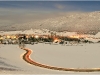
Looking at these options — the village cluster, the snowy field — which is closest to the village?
the village cluster

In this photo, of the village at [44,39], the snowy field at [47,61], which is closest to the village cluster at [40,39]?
the village at [44,39]

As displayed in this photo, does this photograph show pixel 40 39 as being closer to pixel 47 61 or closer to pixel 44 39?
pixel 44 39

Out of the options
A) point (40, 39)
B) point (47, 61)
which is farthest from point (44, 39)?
point (47, 61)

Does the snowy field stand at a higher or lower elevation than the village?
higher

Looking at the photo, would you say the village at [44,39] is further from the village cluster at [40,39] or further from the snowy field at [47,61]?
the snowy field at [47,61]

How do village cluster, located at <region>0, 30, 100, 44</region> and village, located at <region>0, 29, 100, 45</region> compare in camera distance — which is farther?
village, located at <region>0, 29, 100, 45</region>

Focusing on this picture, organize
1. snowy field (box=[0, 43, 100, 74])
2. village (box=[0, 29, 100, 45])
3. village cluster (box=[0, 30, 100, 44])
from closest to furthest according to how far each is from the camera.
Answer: snowy field (box=[0, 43, 100, 74]) → village cluster (box=[0, 30, 100, 44]) → village (box=[0, 29, 100, 45])

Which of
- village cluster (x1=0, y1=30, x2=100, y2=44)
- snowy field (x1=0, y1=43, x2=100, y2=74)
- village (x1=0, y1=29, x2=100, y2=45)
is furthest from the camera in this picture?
village (x1=0, y1=29, x2=100, y2=45)

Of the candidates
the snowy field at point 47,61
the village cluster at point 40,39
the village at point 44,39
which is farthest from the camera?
the village at point 44,39

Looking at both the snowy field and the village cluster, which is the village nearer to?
the village cluster

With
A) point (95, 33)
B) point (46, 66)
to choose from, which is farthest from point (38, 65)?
point (95, 33)

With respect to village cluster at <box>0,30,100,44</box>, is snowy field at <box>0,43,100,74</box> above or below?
above

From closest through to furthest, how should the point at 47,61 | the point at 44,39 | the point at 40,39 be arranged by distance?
the point at 47,61, the point at 44,39, the point at 40,39

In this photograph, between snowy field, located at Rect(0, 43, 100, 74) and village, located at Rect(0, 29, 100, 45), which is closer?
snowy field, located at Rect(0, 43, 100, 74)
